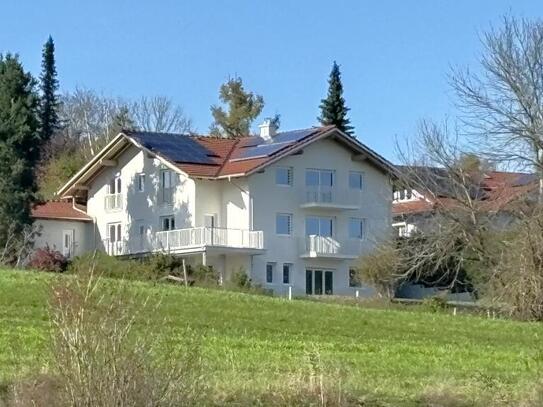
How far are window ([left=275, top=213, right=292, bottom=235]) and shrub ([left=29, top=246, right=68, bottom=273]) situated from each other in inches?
420

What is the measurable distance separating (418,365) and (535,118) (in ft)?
94.2

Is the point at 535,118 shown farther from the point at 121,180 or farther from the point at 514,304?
the point at 121,180

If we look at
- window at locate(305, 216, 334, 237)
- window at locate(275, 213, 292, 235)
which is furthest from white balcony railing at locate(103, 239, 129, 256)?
window at locate(305, 216, 334, 237)

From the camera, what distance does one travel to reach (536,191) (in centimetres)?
4547

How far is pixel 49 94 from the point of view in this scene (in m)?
103

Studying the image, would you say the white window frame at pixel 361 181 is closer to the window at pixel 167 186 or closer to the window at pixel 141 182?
the window at pixel 167 186

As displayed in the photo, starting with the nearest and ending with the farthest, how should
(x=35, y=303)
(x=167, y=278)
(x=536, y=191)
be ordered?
(x=35, y=303)
(x=536, y=191)
(x=167, y=278)

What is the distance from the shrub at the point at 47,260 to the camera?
51750mm

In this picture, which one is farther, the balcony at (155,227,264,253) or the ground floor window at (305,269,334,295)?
the ground floor window at (305,269,334,295)

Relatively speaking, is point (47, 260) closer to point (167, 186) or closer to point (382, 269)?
point (167, 186)

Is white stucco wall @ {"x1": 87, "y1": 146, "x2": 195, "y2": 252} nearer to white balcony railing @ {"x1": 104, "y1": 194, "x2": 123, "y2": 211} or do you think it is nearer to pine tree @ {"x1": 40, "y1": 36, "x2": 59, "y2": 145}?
white balcony railing @ {"x1": 104, "y1": 194, "x2": 123, "y2": 211}

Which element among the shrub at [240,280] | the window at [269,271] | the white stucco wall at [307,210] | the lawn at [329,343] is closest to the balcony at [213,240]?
the white stucco wall at [307,210]

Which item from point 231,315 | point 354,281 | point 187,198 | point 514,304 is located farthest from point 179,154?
point 231,315

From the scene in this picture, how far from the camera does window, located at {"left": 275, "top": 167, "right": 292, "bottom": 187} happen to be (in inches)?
2354
